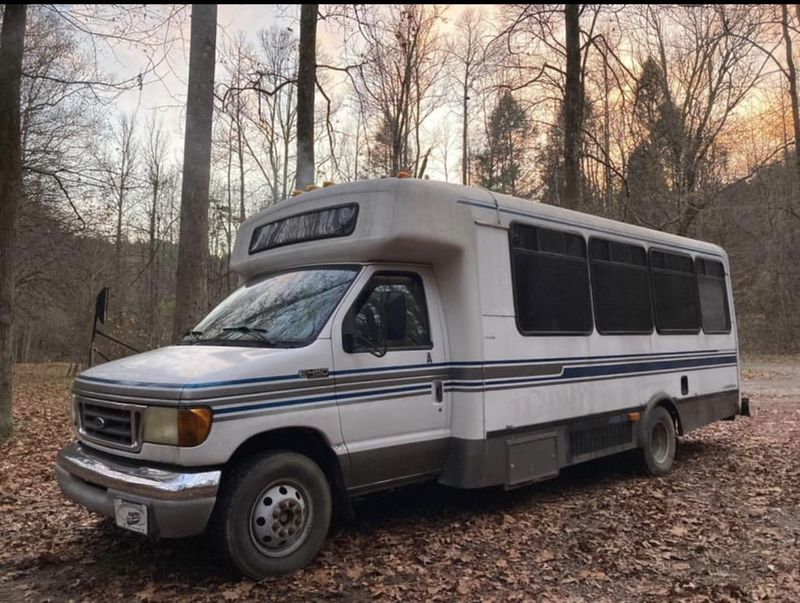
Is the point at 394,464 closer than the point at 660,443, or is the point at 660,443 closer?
the point at 394,464

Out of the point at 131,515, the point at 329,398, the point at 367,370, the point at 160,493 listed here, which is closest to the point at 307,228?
the point at 367,370

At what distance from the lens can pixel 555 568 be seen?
4.60 m

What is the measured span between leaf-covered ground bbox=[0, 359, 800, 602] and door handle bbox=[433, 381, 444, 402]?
1.18 meters

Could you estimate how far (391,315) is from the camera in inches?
197

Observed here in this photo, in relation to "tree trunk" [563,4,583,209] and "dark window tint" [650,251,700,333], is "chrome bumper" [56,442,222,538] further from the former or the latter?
"tree trunk" [563,4,583,209]

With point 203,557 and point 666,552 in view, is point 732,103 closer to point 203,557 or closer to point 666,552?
point 666,552

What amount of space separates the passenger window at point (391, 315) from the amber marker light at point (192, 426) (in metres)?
1.28

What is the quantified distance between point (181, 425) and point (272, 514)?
94 cm

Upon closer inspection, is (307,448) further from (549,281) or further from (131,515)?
(549,281)

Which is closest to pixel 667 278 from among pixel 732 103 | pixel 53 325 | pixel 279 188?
pixel 732 103

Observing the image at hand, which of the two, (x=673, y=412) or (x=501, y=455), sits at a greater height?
(x=673, y=412)

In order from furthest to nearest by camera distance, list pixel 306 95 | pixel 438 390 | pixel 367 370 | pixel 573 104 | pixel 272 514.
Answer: pixel 573 104, pixel 306 95, pixel 438 390, pixel 367 370, pixel 272 514

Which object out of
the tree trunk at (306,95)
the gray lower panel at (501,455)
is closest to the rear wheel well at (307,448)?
the gray lower panel at (501,455)

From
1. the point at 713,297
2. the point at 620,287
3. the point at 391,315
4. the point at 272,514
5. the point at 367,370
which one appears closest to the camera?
the point at 272,514
